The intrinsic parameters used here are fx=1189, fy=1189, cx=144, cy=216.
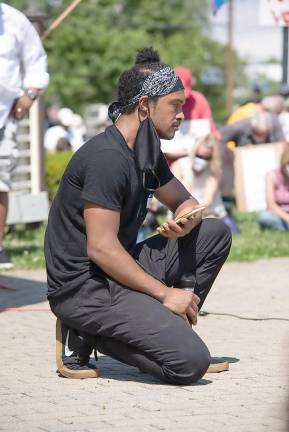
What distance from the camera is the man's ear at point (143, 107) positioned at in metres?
5.77

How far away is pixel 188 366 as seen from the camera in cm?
Answer: 554

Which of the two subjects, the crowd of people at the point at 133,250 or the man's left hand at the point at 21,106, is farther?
the man's left hand at the point at 21,106

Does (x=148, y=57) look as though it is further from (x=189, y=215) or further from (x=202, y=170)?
(x=202, y=170)

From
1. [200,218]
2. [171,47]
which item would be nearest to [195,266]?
[200,218]

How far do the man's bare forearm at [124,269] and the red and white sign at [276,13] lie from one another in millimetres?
7679

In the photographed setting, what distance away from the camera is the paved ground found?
16.0 feet

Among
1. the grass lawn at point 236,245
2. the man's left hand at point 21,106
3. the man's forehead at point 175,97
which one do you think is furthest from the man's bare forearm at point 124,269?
the grass lawn at point 236,245

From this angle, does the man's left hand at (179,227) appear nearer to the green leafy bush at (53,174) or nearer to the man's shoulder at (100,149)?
the man's shoulder at (100,149)

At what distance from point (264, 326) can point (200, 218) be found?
1.60 meters

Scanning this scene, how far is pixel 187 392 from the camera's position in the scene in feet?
18.0

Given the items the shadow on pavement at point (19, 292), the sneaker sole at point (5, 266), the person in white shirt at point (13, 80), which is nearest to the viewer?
the shadow on pavement at point (19, 292)

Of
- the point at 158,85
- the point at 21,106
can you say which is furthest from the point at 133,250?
the point at 21,106

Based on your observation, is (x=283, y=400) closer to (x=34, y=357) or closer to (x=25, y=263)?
(x=34, y=357)

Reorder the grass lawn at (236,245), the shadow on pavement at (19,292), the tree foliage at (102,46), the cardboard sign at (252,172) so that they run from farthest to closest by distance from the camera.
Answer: the tree foliage at (102,46) → the cardboard sign at (252,172) → the grass lawn at (236,245) → the shadow on pavement at (19,292)
